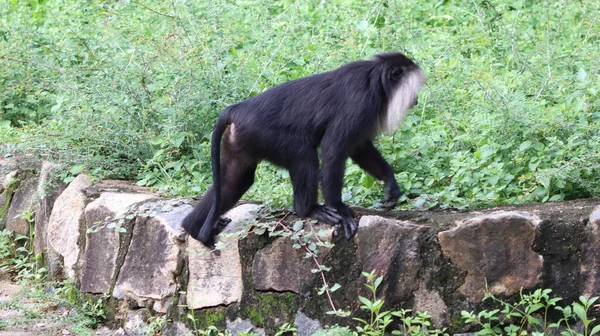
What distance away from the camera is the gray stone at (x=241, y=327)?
4.42 meters

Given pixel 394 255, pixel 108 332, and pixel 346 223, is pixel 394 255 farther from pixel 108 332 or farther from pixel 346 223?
pixel 108 332

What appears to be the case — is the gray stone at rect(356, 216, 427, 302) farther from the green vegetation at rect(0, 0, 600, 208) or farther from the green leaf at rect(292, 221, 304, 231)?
the green vegetation at rect(0, 0, 600, 208)

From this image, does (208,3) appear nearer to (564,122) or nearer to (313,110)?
(313,110)

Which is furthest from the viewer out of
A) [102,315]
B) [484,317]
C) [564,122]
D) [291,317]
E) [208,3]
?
[208,3]

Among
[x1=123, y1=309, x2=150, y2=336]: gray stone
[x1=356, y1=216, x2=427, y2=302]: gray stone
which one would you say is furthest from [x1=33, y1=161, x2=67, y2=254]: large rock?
[x1=356, y1=216, x2=427, y2=302]: gray stone

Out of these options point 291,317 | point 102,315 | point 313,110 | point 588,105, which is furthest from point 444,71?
point 102,315

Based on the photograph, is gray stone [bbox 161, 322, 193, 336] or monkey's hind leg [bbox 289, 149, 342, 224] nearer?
monkey's hind leg [bbox 289, 149, 342, 224]

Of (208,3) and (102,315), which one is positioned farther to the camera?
(208,3)

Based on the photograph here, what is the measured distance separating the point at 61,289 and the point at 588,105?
3719 millimetres

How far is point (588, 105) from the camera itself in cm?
499

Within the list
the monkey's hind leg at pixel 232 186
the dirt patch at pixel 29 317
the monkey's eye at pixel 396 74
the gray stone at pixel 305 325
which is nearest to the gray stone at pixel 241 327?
the gray stone at pixel 305 325

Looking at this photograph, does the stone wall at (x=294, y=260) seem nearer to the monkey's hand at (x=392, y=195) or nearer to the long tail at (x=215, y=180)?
the long tail at (x=215, y=180)

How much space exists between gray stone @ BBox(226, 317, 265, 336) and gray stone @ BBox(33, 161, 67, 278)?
1.78 m

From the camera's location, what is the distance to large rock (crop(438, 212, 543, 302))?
3.78 meters
